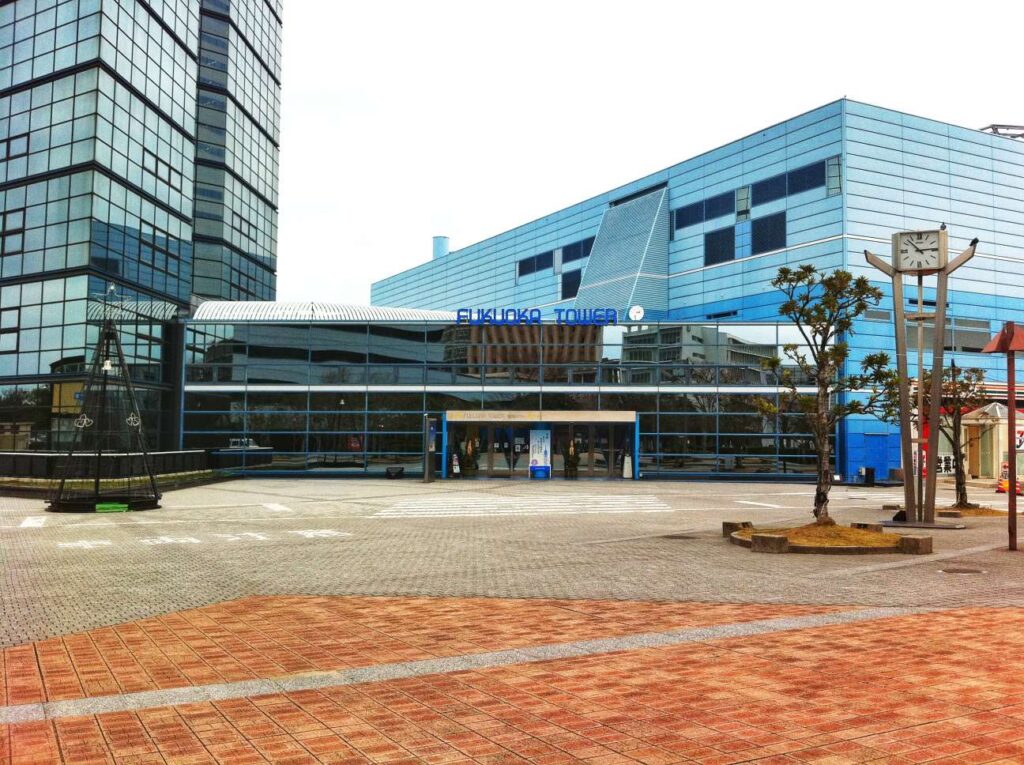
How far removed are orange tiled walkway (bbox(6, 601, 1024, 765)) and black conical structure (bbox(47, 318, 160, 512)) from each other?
61.8 feet

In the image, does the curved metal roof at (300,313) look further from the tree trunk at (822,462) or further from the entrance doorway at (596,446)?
the tree trunk at (822,462)

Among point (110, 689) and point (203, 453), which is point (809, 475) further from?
point (110, 689)

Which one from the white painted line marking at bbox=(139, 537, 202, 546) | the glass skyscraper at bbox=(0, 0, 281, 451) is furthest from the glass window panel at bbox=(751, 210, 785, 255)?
the white painted line marking at bbox=(139, 537, 202, 546)

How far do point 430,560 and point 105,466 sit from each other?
60.5ft

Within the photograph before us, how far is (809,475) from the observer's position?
41.9 metres

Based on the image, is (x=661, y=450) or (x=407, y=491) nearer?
(x=407, y=491)

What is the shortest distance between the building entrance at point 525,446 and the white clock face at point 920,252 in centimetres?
2093

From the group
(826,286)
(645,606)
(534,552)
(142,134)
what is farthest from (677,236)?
(645,606)

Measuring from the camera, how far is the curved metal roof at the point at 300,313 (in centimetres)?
4347

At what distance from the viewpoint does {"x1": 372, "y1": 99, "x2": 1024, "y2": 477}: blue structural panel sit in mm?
53781

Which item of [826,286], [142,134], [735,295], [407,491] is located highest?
[142,134]

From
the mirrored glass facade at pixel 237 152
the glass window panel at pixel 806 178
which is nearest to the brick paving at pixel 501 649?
the mirrored glass facade at pixel 237 152

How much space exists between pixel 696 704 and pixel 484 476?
36.2 m

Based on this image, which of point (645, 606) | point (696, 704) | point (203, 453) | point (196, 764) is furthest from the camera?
point (203, 453)
